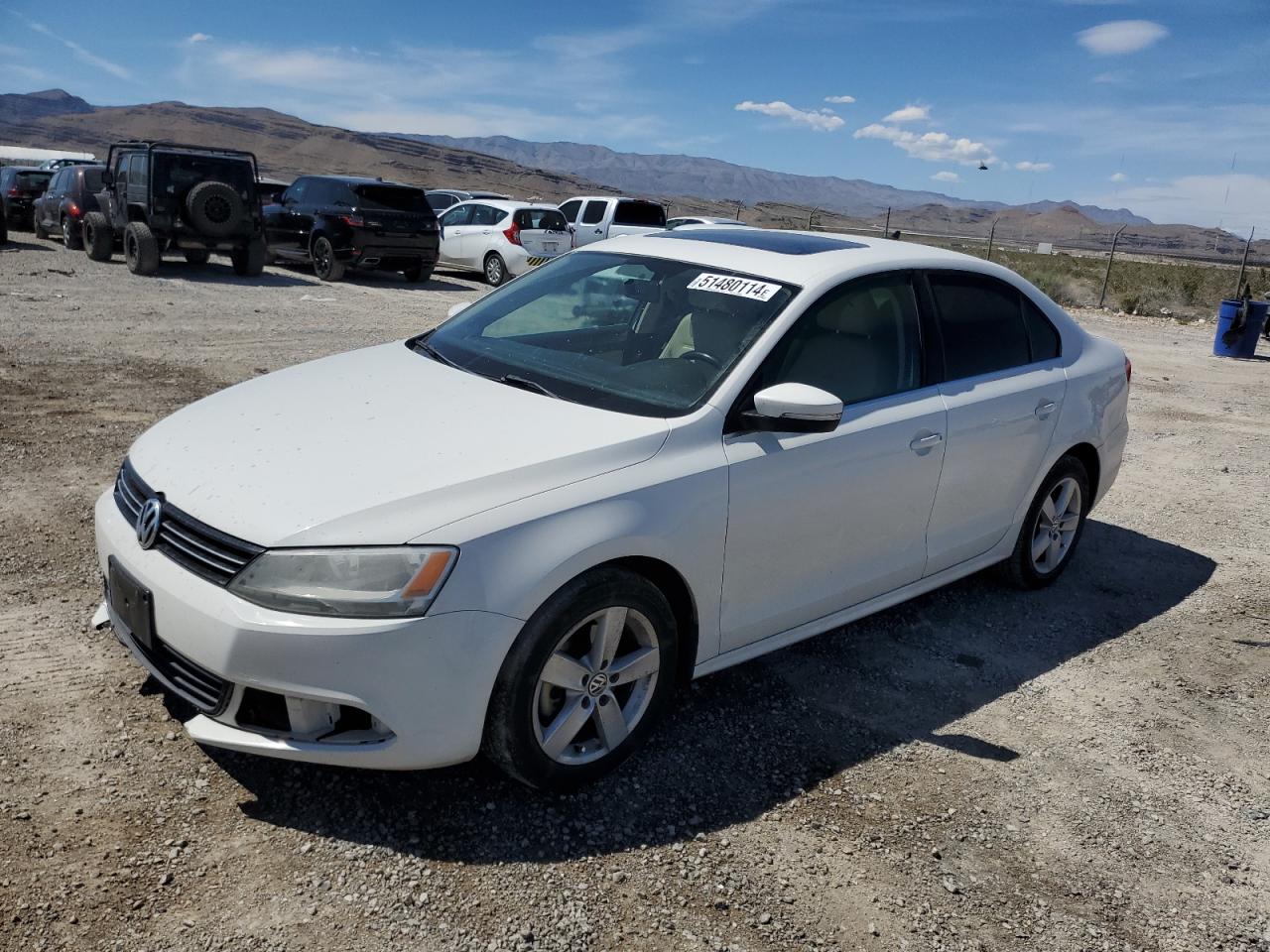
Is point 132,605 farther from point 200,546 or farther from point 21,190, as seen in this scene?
point 21,190

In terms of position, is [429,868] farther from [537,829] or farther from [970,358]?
[970,358]

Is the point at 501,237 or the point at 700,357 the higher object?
the point at 501,237

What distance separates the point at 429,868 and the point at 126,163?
16187mm

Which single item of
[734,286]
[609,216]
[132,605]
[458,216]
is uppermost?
[609,216]

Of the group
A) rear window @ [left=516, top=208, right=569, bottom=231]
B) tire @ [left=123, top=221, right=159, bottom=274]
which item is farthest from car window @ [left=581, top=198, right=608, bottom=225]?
tire @ [left=123, top=221, right=159, bottom=274]

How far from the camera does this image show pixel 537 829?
117 inches

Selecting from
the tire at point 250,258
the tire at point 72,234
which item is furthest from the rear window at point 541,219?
the tire at point 72,234

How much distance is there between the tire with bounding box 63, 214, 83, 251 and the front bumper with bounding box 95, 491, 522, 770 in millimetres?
18384

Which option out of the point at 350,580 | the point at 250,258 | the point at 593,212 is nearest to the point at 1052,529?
the point at 350,580

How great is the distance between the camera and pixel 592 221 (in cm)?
2114

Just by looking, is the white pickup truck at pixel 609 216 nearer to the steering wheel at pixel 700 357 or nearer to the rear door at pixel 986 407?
the rear door at pixel 986 407

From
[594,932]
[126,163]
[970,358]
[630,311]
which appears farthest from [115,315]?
[594,932]

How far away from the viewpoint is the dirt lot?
8.68ft

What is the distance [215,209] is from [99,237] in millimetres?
2613
